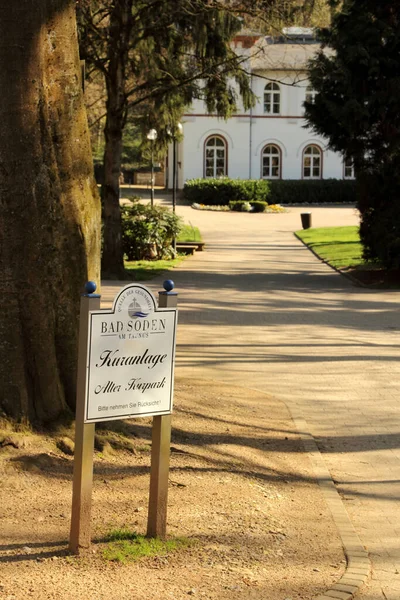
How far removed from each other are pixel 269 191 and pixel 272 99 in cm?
871

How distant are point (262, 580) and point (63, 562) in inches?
39.2

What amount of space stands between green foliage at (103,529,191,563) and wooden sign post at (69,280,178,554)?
94 millimetres

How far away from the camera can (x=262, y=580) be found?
481cm

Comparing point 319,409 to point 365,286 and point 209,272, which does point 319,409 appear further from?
point 209,272

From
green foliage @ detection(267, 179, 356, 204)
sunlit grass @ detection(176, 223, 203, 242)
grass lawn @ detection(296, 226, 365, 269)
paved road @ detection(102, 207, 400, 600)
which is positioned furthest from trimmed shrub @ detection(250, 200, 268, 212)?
paved road @ detection(102, 207, 400, 600)

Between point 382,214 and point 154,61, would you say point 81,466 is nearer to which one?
point 382,214

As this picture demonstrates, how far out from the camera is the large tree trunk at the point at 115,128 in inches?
787

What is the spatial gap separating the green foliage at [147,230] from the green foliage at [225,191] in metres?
30.1

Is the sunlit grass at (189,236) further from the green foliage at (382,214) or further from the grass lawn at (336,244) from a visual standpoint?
the green foliage at (382,214)

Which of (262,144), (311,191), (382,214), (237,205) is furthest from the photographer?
(262,144)

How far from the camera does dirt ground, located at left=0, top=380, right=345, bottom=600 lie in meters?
4.62

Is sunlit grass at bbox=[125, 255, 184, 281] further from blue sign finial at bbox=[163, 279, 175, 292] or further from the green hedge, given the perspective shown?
the green hedge

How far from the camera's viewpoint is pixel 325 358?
11.7m

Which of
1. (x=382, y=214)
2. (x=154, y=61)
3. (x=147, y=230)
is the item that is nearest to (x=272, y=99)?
(x=147, y=230)
